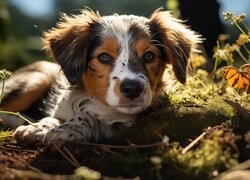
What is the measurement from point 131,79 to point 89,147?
66 cm

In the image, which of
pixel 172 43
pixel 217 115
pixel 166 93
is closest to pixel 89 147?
pixel 217 115

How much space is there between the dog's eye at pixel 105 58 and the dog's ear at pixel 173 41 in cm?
50

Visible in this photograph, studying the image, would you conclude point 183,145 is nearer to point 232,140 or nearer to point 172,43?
point 232,140

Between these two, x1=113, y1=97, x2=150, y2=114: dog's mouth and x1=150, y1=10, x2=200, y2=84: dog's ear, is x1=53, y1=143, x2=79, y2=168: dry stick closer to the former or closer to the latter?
Answer: x1=113, y1=97, x2=150, y2=114: dog's mouth

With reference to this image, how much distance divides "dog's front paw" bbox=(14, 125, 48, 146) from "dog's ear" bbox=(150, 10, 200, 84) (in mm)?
1316

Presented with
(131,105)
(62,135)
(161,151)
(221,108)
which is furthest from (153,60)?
(161,151)

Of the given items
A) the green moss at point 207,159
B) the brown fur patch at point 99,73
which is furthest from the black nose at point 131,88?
the green moss at point 207,159

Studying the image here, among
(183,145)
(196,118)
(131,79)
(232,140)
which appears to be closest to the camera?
(232,140)

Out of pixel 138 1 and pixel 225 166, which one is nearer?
pixel 225 166

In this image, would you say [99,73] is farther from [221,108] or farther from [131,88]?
[221,108]

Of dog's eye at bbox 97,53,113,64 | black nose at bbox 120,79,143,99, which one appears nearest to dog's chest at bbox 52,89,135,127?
dog's eye at bbox 97,53,113,64

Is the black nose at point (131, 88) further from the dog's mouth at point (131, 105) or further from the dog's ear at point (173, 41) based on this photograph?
the dog's ear at point (173, 41)

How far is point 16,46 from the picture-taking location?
9.77m

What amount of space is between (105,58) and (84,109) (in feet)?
1.64
